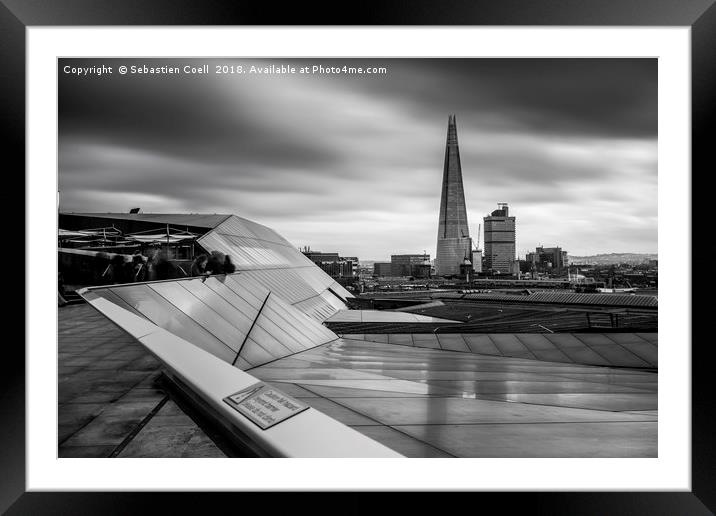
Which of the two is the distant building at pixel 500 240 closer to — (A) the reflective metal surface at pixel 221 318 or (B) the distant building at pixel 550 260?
(B) the distant building at pixel 550 260

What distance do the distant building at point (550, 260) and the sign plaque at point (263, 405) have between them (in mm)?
22007

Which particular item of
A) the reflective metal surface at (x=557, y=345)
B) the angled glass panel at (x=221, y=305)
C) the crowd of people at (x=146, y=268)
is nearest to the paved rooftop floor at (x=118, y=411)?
the angled glass panel at (x=221, y=305)

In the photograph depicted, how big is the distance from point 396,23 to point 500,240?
57071mm

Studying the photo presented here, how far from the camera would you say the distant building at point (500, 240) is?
5262 cm

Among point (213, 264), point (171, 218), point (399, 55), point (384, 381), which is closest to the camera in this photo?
point (399, 55)

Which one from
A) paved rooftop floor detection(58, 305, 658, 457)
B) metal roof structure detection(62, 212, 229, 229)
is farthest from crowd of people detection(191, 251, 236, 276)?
paved rooftop floor detection(58, 305, 658, 457)

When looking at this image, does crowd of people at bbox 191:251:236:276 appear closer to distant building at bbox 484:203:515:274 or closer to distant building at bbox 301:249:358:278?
distant building at bbox 301:249:358:278

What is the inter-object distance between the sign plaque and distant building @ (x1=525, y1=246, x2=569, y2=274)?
22007 mm

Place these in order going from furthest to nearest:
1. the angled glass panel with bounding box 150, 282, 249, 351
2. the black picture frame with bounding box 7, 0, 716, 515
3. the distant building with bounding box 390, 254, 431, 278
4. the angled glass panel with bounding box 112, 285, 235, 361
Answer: the distant building with bounding box 390, 254, 431, 278 → the angled glass panel with bounding box 150, 282, 249, 351 → the angled glass panel with bounding box 112, 285, 235, 361 → the black picture frame with bounding box 7, 0, 716, 515

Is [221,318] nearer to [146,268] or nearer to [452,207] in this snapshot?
[146,268]

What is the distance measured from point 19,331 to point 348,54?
6.00m

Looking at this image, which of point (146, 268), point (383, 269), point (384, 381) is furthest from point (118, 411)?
point (383, 269)

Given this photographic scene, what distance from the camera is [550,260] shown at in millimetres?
26891

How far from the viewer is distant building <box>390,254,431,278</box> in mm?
64188
